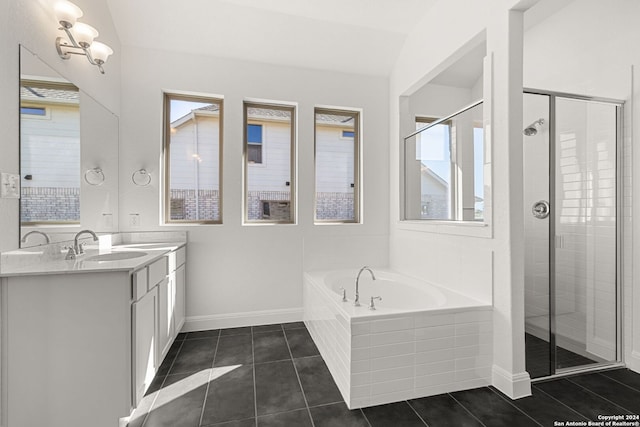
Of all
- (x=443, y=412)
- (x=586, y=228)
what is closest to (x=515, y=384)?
(x=443, y=412)

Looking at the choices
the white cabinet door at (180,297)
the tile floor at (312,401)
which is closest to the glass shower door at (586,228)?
the tile floor at (312,401)

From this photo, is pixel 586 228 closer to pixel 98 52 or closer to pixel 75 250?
pixel 75 250

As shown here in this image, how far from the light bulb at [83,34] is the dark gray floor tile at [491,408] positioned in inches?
131

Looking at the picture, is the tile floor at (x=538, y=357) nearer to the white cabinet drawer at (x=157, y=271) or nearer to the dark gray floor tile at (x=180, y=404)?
the dark gray floor tile at (x=180, y=404)

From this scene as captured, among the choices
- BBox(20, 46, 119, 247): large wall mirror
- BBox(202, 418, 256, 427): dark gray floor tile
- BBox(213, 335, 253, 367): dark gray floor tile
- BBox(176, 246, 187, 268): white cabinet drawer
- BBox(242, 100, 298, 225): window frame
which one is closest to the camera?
BBox(202, 418, 256, 427): dark gray floor tile

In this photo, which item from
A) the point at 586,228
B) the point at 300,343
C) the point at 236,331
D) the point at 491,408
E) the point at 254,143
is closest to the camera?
the point at 491,408

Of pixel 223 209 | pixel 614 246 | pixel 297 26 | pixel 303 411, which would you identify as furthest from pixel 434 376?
pixel 297 26

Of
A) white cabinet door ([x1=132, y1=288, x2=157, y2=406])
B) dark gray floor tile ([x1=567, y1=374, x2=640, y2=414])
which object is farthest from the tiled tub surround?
white cabinet door ([x1=132, y1=288, x2=157, y2=406])

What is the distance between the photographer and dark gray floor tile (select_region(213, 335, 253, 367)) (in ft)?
7.41

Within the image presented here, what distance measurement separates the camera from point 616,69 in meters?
2.20

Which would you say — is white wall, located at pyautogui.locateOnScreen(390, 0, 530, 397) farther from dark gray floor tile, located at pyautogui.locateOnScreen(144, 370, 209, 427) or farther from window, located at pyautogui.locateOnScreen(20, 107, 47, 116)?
window, located at pyautogui.locateOnScreen(20, 107, 47, 116)

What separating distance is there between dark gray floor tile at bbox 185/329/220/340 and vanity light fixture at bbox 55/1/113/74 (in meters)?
2.27

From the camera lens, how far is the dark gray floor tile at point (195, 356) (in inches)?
85.0

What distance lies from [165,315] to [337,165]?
219 cm
